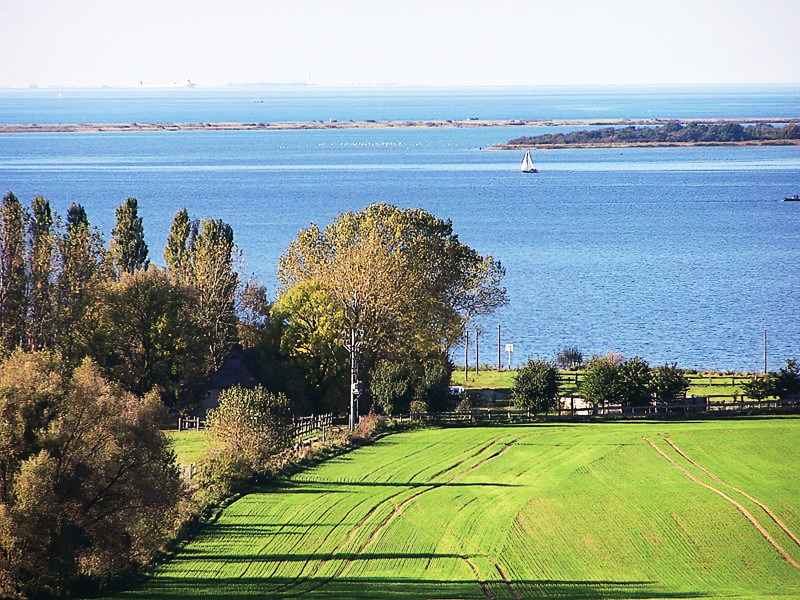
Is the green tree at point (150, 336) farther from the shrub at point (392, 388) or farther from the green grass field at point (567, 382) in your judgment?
the green grass field at point (567, 382)

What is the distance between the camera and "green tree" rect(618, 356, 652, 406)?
53.9 m

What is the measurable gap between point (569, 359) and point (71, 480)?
4052cm

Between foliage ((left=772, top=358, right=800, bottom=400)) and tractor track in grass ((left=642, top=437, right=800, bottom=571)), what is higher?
foliage ((left=772, top=358, right=800, bottom=400))

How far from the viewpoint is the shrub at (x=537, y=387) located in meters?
53.5

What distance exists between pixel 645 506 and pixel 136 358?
2476 centimetres

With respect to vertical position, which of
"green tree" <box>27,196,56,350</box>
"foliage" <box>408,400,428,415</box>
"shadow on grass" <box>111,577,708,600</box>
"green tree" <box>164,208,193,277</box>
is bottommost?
"shadow on grass" <box>111,577,708,600</box>

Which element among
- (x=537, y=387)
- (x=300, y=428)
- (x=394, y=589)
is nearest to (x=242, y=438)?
(x=300, y=428)

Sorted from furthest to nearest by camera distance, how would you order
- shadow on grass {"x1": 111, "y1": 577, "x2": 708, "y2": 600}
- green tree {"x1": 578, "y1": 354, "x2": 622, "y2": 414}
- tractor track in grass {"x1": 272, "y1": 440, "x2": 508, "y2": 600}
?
green tree {"x1": 578, "y1": 354, "x2": 622, "y2": 414}
tractor track in grass {"x1": 272, "y1": 440, "x2": 508, "y2": 600}
shadow on grass {"x1": 111, "y1": 577, "x2": 708, "y2": 600}

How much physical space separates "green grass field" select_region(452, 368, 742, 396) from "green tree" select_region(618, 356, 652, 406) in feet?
13.8

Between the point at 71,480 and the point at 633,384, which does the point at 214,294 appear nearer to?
the point at 633,384

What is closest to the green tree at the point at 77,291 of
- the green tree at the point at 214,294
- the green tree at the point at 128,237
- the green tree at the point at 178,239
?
the green tree at the point at 214,294

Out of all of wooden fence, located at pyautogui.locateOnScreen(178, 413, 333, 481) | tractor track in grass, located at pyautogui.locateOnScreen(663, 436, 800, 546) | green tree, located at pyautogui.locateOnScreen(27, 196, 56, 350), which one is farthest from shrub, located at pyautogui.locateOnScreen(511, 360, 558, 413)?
green tree, located at pyautogui.locateOnScreen(27, 196, 56, 350)

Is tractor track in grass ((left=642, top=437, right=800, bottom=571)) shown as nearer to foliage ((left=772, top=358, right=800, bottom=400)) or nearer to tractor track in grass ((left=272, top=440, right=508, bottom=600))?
tractor track in grass ((left=272, top=440, right=508, bottom=600))

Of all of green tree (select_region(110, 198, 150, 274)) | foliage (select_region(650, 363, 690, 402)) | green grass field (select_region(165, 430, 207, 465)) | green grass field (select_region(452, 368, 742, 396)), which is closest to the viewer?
green grass field (select_region(165, 430, 207, 465))
